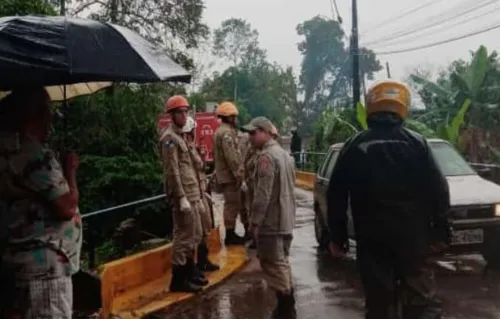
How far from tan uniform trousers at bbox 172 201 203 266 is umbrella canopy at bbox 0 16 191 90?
13.3 ft

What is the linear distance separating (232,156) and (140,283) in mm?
2809

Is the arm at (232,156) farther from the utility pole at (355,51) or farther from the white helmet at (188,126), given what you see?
the utility pole at (355,51)

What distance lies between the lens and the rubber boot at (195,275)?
7.91 metres

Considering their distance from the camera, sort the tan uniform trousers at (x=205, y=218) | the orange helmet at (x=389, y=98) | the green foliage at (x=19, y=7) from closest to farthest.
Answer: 1. the orange helmet at (x=389, y=98)
2. the tan uniform trousers at (x=205, y=218)
3. the green foliage at (x=19, y=7)

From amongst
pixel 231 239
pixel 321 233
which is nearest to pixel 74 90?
pixel 231 239

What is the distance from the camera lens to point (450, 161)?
10148mm

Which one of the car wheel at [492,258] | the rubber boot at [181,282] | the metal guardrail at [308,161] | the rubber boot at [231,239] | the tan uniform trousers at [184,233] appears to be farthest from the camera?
the metal guardrail at [308,161]

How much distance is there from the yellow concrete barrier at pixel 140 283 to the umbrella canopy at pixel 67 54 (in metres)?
3.30

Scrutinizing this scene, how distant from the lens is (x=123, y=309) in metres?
7.13

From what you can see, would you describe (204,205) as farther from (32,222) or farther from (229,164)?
(32,222)

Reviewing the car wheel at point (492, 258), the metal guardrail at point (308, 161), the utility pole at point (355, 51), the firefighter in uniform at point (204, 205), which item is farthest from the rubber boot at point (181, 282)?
the metal guardrail at point (308, 161)

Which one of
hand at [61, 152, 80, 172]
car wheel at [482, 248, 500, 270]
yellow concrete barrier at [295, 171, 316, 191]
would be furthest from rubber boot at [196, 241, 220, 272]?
yellow concrete barrier at [295, 171, 316, 191]

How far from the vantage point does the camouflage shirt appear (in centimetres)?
359

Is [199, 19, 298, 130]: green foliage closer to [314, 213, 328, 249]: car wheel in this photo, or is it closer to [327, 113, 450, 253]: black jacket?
[314, 213, 328, 249]: car wheel
